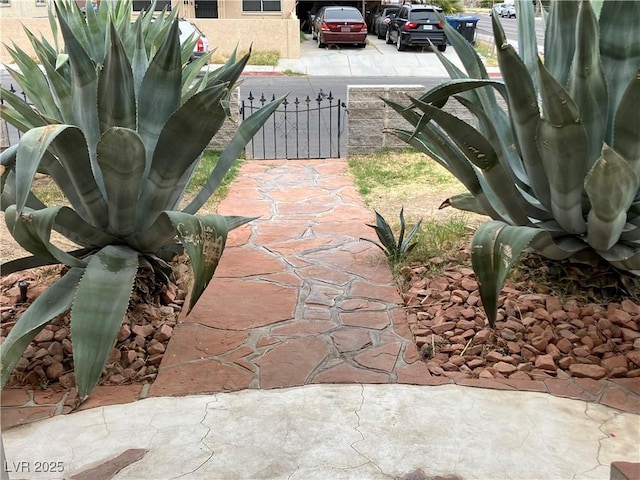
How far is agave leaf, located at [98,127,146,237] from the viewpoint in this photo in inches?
122

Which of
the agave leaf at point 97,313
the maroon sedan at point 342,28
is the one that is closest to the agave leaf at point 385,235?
the agave leaf at point 97,313

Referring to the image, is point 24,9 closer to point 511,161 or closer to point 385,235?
point 385,235

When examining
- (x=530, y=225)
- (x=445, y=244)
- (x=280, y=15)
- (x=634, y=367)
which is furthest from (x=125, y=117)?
(x=280, y=15)

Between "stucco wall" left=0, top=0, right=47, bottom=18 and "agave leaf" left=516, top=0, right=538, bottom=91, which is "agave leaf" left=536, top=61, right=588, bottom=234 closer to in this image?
"agave leaf" left=516, top=0, right=538, bottom=91

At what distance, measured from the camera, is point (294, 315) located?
13.9 feet

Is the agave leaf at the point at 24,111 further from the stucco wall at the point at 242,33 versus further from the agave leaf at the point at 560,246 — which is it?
the stucco wall at the point at 242,33

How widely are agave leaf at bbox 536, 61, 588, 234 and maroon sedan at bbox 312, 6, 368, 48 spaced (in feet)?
74.3

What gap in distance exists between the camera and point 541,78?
10.0ft

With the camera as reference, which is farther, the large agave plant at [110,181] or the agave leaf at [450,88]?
the agave leaf at [450,88]

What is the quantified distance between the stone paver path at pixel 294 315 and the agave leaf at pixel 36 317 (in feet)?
2.17

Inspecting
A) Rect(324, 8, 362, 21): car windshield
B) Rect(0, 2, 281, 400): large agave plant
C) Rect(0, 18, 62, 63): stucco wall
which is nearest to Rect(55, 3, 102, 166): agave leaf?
Rect(0, 2, 281, 400): large agave plant

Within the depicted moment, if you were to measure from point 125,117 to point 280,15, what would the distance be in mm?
25546

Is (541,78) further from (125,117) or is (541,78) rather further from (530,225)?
(125,117)

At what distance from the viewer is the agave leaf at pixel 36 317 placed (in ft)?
9.82
